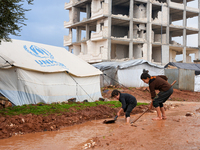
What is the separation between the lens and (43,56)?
11344 millimetres

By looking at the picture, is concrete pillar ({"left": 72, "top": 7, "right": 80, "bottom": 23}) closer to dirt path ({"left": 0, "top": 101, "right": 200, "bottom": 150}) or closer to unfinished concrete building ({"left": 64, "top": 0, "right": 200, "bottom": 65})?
unfinished concrete building ({"left": 64, "top": 0, "right": 200, "bottom": 65})

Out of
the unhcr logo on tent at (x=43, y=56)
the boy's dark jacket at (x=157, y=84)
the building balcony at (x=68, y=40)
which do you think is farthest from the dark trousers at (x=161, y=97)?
the building balcony at (x=68, y=40)

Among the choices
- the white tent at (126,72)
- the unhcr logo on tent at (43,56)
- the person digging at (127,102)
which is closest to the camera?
the person digging at (127,102)

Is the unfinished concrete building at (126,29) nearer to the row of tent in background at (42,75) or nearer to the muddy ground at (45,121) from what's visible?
the row of tent in background at (42,75)

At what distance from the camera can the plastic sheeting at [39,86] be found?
365 inches

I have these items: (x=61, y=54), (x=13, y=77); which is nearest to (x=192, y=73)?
(x=61, y=54)

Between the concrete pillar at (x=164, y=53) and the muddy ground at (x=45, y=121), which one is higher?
the concrete pillar at (x=164, y=53)

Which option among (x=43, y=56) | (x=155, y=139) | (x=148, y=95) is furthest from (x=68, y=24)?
(x=155, y=139)

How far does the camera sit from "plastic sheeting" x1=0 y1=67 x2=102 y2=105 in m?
9.27

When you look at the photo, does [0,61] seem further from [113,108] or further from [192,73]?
[192,73]

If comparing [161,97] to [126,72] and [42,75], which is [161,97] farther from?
[126,72]

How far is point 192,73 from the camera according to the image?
20.3m

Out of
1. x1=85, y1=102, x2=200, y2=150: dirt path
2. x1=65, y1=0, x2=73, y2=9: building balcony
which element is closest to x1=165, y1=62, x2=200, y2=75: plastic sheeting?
x1=85, y1=102, x2=200, y2=150: dirt path

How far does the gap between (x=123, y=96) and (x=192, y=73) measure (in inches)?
622
